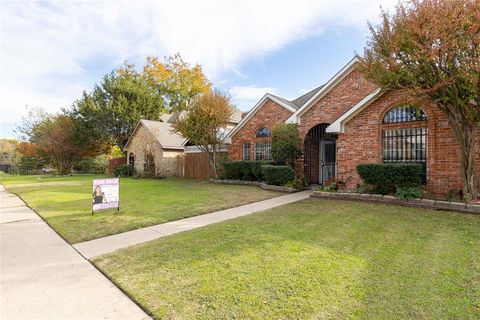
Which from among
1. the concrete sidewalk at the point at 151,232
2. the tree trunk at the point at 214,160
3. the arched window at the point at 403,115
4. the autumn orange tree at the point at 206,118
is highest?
the autumn orange tree at the point at 206,118

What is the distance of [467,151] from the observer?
26.2 feet

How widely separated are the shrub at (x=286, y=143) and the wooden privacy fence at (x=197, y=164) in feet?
18.8

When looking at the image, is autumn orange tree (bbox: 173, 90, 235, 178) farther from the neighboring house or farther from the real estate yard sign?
the real estate yard sign

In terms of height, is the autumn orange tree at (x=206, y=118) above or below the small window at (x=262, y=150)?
above

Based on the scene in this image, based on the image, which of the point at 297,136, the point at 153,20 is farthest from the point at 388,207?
the point at 153,20

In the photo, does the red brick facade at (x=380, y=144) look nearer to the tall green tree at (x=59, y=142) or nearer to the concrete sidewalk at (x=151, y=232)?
the concrete sidewalk at (x=151, y=232)

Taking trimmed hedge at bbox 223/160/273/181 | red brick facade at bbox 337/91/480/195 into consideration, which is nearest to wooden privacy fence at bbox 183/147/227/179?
trimmed hedge at bbox 223/160/273/181

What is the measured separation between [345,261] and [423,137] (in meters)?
7.72

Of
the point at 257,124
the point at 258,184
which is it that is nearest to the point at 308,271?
the point at 258,184

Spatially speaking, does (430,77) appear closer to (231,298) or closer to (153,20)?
(231,298)

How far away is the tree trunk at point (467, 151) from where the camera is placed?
25.9ft

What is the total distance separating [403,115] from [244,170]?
8.48 meters

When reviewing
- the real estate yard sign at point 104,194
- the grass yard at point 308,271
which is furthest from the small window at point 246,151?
the grass yard at point 308,271

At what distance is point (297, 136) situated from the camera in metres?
13.4
